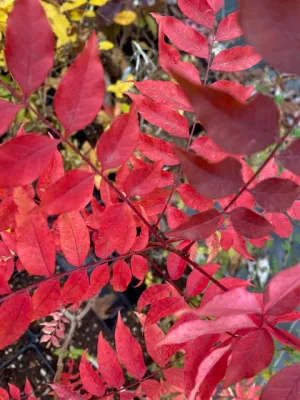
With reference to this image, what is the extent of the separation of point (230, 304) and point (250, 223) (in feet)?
0.48

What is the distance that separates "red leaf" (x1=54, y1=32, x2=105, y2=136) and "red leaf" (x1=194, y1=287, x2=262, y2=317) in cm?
21

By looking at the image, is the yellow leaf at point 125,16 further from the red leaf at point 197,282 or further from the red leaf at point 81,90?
the red leaf at point 81,90

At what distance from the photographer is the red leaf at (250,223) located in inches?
19.7

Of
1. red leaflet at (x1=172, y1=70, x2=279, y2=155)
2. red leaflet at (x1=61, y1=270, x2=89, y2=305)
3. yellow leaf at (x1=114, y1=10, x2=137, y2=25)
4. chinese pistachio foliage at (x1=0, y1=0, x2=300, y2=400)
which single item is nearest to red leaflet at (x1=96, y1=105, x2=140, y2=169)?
chinese pistachio foliage at (x1=0, y1=0, x2=300, y2=400)

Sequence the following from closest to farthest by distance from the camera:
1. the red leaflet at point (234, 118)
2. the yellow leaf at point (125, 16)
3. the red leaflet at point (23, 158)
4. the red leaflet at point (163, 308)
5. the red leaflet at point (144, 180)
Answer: the red leaflet at point (234, 118) → the red leaflet at point (23, 158) → the red leaflet at point (144, 180) → the red leaflet at point (163, 308) → the yellow leaf at point (125, 16)

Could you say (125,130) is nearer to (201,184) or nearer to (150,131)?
(201,184)

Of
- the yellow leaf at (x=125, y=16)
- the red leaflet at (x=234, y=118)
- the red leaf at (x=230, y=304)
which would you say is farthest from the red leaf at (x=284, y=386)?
the yellow leaf at (x=125, y=16)

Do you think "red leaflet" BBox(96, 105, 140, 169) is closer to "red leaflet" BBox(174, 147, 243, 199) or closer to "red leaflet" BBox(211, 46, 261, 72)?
"red leaflet" BBox(174, 147, 243, 199)

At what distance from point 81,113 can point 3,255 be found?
35 cm

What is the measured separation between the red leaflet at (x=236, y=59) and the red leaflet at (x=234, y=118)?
1.16 feet

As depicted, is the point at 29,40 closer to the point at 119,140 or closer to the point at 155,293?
the point at 119,140

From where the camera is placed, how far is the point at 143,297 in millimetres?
752

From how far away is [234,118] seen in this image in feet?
1.19

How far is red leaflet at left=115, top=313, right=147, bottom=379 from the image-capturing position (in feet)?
2.38
